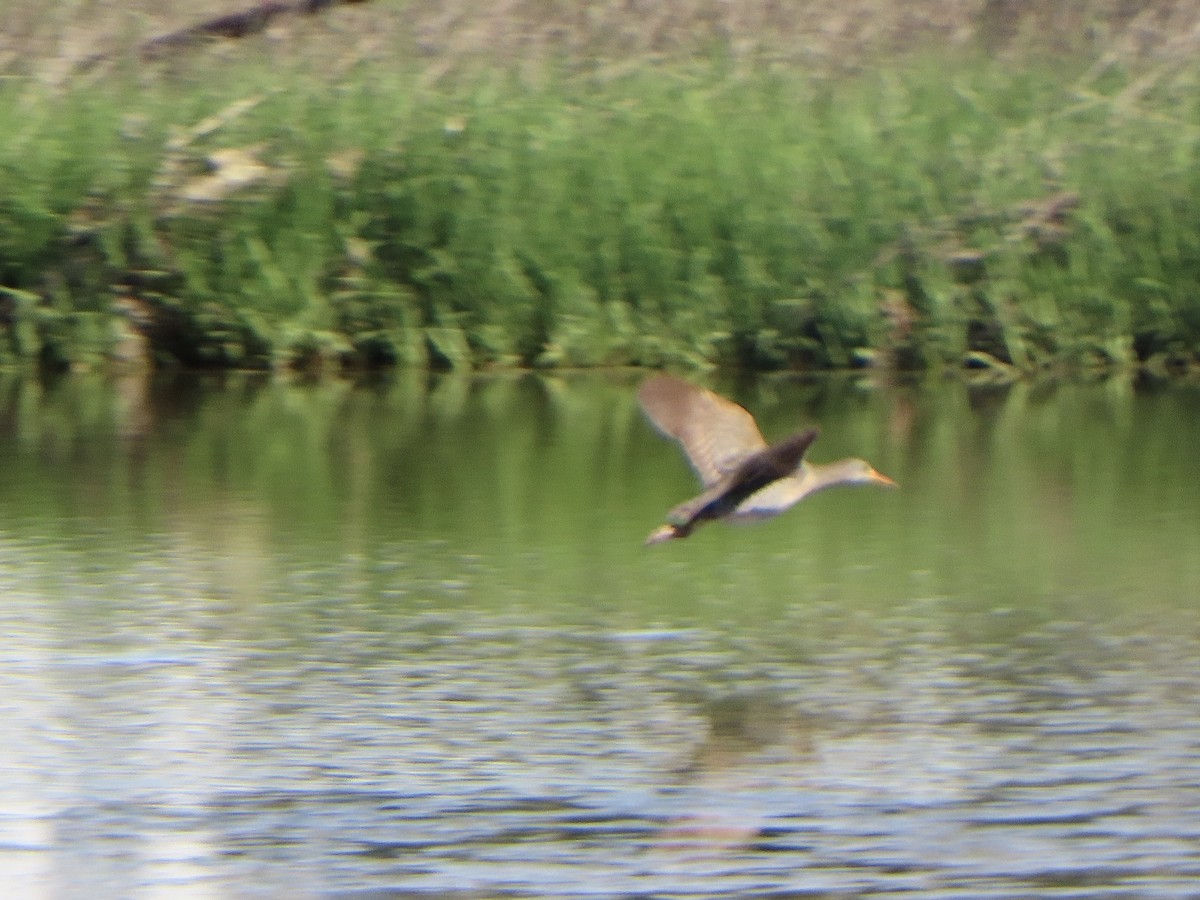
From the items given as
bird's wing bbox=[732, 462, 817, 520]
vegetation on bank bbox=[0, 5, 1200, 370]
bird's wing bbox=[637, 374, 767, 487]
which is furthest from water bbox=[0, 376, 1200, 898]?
vegetation on bank bbox=[0, 5, 1200, 370]

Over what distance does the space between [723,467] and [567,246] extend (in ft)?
18.9

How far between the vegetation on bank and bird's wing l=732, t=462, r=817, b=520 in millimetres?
5496

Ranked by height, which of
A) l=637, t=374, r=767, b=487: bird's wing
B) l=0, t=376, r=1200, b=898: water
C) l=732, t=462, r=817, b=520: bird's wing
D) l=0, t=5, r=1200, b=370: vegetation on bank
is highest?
l=0, t=5, r=1200, b=370: vegetation on bank

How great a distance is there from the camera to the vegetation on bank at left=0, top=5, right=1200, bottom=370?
11875 millimetres

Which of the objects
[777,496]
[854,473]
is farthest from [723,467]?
[854,473]

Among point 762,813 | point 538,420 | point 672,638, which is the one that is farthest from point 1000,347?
point 762,813

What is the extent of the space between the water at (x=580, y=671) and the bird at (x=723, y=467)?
0.99ft

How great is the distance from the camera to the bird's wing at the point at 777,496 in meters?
6.20

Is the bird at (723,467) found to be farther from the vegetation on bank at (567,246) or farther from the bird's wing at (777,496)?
the vegetation on bank at (567,246)

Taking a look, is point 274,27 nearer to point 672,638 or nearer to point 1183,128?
point 1183,128

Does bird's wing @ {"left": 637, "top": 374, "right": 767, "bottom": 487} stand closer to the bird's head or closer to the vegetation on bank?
the bird's head

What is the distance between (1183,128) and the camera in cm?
1262

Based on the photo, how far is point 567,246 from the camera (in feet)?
39.1

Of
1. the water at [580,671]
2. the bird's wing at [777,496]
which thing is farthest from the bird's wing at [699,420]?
the water at [580,671]
